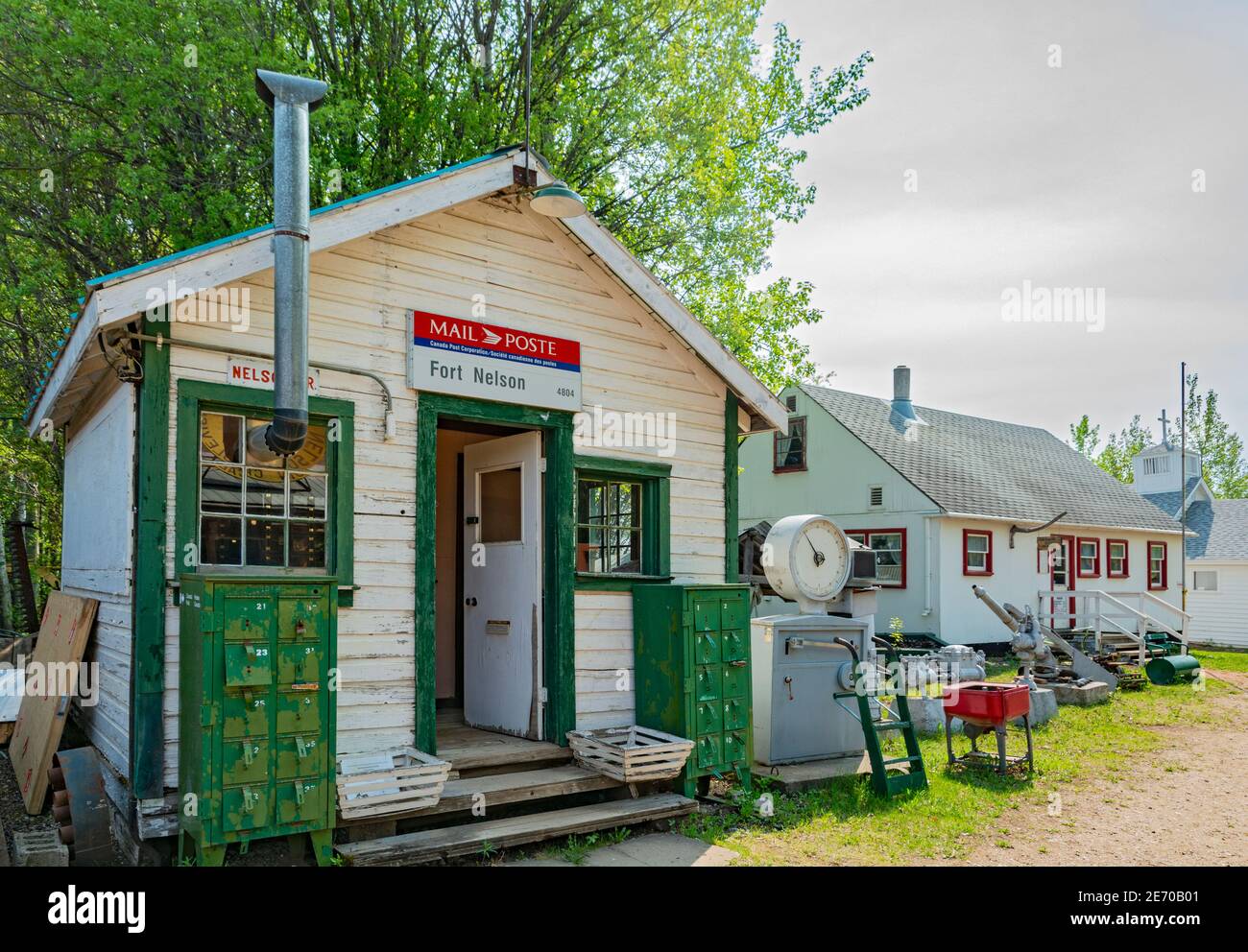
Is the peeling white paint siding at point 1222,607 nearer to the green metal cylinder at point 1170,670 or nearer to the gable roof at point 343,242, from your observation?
the green metal cylinder at point 1170,670

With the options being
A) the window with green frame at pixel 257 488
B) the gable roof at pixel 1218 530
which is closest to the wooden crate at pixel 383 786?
the window with green frame at pixel 257 488

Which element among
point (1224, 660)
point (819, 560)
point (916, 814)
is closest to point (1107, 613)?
point (1224, 660)

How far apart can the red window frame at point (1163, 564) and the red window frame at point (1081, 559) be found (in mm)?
3146

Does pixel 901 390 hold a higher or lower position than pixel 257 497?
higher

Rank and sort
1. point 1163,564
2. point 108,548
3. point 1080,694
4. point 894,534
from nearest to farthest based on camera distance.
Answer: point 108,548 < point 1080,694 < point 894,534 < point 1163,564

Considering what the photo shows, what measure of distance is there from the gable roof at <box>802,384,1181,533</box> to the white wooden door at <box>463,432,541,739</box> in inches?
530

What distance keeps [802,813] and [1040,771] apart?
3.15 m

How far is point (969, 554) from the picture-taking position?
20.1 m

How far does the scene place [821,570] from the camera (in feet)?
28.3

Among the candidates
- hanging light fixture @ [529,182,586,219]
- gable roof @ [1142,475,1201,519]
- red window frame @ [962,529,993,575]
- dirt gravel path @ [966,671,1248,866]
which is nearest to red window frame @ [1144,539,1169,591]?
gable roof @ [1142,475,1201,519]

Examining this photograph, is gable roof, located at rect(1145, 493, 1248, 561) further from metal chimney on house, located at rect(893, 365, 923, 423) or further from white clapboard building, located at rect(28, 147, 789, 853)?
white clapboard building, located at rect(28, 147, 789, 853)

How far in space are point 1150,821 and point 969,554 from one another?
43.5 ft

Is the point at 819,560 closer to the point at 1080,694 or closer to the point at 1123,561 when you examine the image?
the point at 1080,694

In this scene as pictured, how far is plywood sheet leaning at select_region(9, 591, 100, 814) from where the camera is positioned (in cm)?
A: 671
